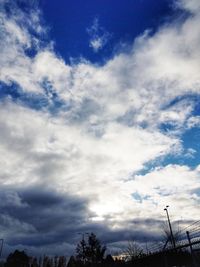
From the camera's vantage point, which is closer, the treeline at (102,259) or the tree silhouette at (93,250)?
the treeline at (102,259)

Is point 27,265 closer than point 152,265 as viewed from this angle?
No

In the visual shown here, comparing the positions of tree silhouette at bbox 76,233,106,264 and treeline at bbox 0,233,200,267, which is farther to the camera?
tree silhouette at bbox 76,233,106,264

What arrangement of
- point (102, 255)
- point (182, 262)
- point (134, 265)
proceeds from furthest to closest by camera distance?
point (102, 255), point (134, 265), point (182, 262)

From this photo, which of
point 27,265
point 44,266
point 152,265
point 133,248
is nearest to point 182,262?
point 152,265

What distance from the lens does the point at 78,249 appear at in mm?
88250

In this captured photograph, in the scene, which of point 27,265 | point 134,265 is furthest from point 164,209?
point 27,265

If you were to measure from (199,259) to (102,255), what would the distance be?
78.5 meters

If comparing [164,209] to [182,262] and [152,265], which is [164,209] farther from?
[182,262]

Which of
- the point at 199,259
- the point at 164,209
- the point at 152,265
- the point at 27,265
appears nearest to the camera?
the point at 199,259

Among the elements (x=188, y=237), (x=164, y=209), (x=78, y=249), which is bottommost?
(x=188, y=237)

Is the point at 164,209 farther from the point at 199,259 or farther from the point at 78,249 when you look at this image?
the point at 78,249

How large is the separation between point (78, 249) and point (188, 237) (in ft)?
274

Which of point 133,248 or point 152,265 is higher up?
point 133,248

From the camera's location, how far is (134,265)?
63.9 feet
